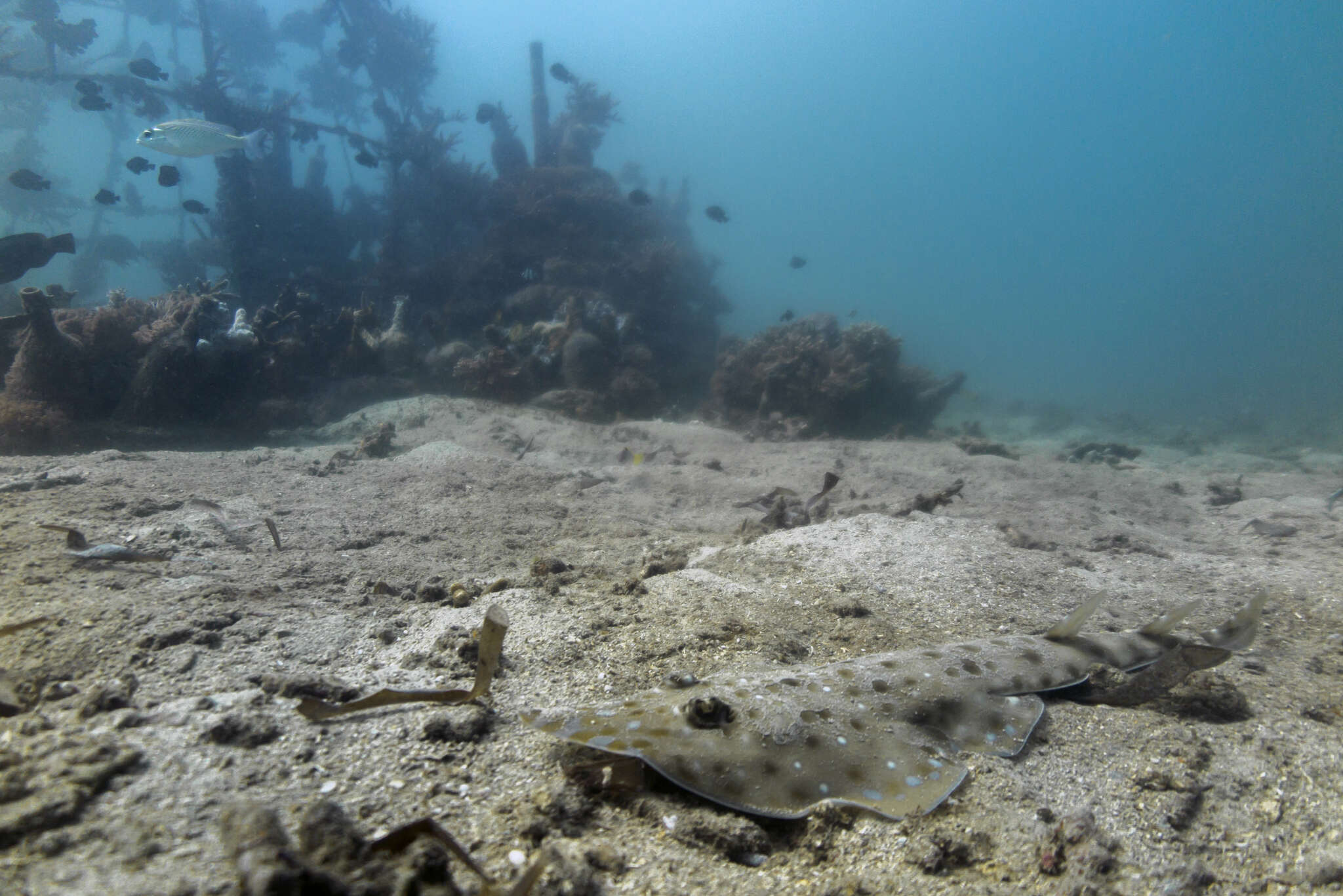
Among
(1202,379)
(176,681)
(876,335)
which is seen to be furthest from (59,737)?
(1202,379)

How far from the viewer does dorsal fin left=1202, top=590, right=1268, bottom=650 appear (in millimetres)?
2982

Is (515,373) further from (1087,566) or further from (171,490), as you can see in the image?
(1087,566)

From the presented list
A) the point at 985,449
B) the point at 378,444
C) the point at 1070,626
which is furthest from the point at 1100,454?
the point at 378,444

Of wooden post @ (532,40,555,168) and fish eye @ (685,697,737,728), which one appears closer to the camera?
fish eye @ (685,697,737,728)

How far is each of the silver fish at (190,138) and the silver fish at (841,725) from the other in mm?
14054

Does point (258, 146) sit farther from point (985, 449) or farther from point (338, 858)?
point (338, 858)

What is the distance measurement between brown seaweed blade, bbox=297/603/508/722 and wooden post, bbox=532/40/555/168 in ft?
65.9

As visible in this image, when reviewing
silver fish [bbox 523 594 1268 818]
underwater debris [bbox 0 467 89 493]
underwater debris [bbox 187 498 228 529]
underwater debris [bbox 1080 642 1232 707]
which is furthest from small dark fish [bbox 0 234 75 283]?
underwater debris [bbox 1080 642 1232 707]

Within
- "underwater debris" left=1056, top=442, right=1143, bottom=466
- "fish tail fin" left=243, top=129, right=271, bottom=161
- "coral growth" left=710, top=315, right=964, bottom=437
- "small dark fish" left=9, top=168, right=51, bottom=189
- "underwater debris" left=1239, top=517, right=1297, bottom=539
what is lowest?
"underwater debris" left=1056, top=442, right=1143, bottom=466

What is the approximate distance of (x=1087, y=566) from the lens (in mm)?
4395

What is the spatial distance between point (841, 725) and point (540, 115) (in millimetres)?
23849

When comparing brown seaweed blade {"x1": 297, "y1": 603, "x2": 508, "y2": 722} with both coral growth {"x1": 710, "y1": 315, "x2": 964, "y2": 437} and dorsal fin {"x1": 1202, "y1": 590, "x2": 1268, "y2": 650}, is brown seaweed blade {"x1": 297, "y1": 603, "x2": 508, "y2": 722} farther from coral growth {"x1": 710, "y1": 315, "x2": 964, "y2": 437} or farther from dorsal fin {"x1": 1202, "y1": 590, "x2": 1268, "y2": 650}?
coral growth {"x1": 710, "y1": 315, "x2": 964, "y2": 437}

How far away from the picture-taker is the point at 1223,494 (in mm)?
7359

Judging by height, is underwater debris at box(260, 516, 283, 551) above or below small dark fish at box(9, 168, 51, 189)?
below
